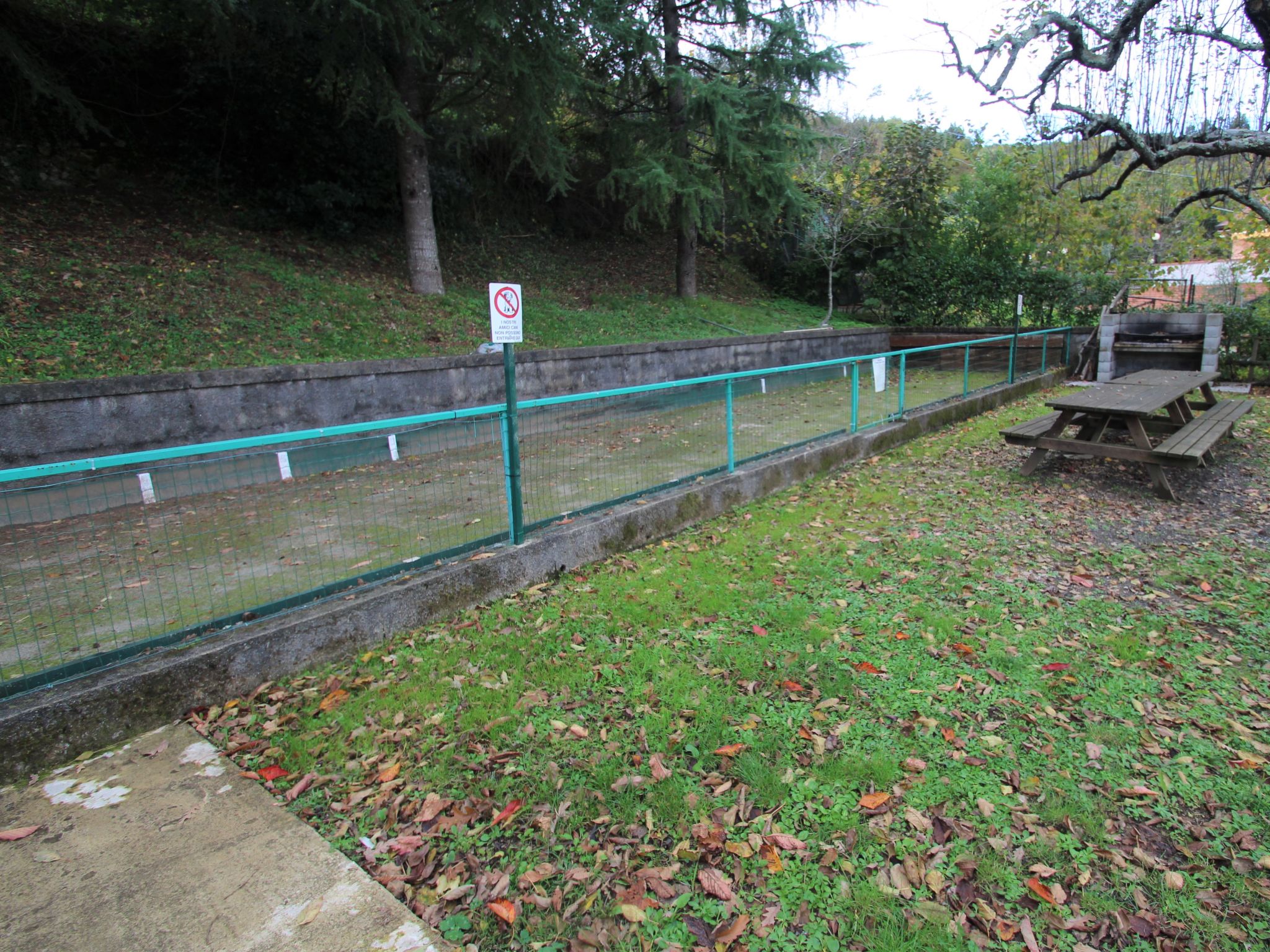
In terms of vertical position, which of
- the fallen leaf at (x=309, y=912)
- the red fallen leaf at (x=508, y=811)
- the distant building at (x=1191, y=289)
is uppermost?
the distant building at (x=1191, y=289)

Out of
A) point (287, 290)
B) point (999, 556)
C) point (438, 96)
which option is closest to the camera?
point (999, 556)

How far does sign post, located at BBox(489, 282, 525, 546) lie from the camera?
15.3ft

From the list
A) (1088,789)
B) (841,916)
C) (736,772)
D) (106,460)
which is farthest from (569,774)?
(106,460)

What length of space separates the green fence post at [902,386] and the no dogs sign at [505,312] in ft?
20.8

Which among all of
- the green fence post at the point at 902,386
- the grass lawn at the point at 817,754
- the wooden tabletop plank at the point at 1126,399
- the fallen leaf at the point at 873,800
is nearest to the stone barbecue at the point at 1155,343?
the wooden tabletop plank at the point at 1126,399

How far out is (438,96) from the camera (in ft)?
44.0

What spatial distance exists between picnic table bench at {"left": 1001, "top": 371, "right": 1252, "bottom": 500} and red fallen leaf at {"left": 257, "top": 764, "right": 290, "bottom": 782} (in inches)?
275

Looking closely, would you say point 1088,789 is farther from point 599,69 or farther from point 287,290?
point 599,69

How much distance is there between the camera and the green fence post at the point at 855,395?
8.66 meters

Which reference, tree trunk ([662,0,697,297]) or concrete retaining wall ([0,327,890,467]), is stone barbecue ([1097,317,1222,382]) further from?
tree trunk ([662,0,697,297])

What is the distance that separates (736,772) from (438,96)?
13867 millimetres

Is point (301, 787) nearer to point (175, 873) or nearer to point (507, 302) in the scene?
point (175, 873)

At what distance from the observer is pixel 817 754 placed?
316cm

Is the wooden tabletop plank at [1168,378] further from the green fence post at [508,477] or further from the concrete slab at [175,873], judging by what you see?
the concrete slab at [175,873]
